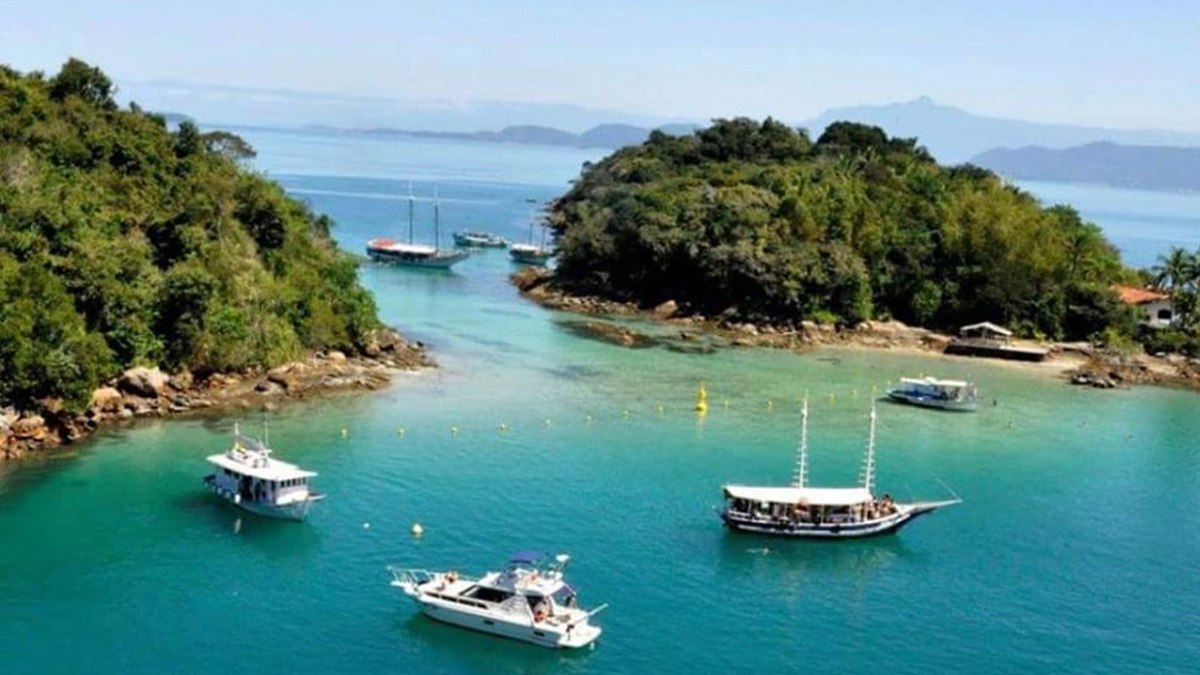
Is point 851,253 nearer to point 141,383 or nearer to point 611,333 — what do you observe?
point 611,333

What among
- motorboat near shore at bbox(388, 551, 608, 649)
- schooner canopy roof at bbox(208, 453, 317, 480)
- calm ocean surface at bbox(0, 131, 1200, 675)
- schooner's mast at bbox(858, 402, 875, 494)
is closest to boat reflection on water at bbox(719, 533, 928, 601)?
calm ocean surface at bbox(0, 131, 1200, 675)

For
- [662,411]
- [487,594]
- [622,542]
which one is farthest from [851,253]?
[487,594]

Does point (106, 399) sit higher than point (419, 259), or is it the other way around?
point (419, 259)

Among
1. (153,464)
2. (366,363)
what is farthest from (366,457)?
(366,363)

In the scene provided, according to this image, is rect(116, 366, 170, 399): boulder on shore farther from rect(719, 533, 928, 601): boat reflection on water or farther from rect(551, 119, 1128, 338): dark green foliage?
rect(551, 119, 1128, 338): dark green foliage

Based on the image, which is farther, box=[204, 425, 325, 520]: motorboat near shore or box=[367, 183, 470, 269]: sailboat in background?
box=[367, 183, 470, 269]: sailboat in background

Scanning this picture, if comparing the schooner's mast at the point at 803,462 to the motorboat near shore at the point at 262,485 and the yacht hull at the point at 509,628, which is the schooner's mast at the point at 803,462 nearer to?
the yacht hull at the point at 509,628

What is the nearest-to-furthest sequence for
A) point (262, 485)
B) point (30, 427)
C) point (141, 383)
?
point (262, 485), point (30, 427), point (141, 383)
